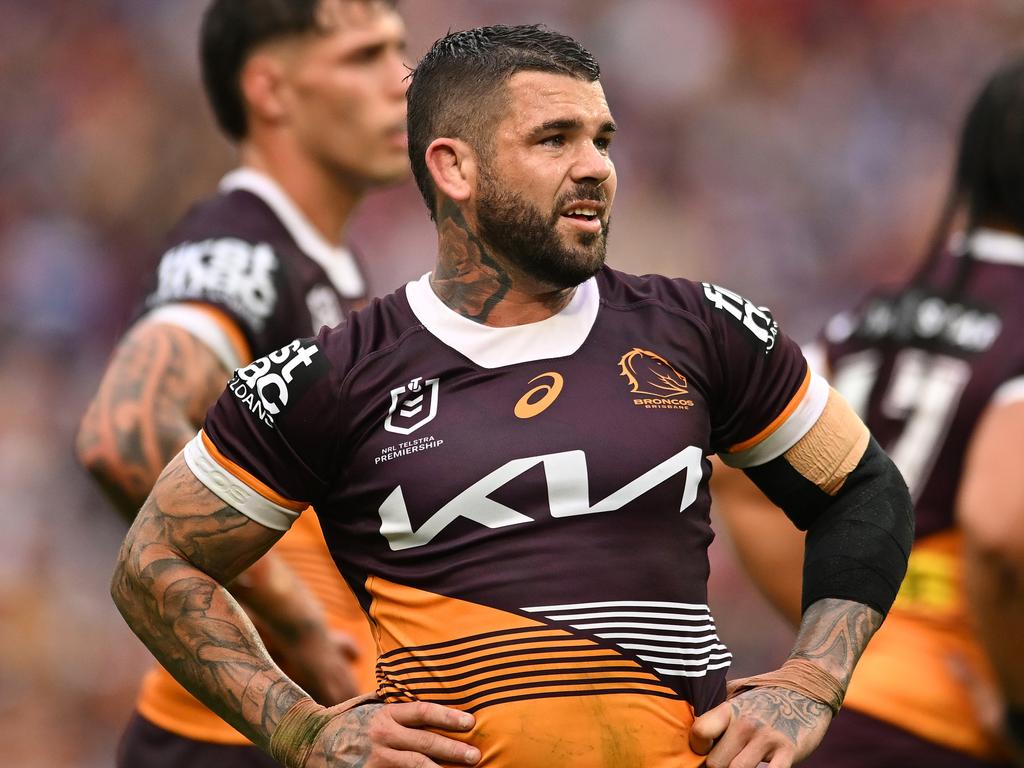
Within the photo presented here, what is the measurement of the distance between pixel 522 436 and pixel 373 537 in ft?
1.02

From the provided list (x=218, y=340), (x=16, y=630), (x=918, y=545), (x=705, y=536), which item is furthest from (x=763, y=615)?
(x=705, y=536)

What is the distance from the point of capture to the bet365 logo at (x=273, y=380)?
249 centimetres

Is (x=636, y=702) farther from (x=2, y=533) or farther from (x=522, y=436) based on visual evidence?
(x=2, y=533)

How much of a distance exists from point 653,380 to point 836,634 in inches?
21.9

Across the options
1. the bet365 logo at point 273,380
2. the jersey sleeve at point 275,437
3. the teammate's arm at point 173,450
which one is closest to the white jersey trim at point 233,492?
the jersey sleeve at point 275,437

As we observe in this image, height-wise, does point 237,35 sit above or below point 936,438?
above

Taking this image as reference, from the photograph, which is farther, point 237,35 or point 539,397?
point 237,35

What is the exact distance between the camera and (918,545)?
12.9ft

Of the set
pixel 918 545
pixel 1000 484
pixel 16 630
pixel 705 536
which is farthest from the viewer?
pixel 16 630

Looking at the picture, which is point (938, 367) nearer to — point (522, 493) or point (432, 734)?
point (522, 493)

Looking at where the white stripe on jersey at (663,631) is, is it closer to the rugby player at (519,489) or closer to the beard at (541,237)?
the rugby player at (519,489)

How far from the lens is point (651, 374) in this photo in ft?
8.38

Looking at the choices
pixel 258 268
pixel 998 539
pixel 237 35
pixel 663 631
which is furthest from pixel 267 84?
pixel 663 631

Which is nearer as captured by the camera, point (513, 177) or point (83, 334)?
point (513, 177)
